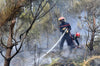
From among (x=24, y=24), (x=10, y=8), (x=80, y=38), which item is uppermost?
(x=10, y=8)

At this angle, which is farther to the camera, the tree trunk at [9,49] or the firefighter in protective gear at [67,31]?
the firefighter in protective gear at [67,31]

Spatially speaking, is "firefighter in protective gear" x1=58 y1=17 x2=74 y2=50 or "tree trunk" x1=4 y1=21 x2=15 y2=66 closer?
"tree trunk" x1=4 y1=21 x2=15 y2=66

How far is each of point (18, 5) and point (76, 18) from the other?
1982mm

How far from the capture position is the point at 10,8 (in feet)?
8.64

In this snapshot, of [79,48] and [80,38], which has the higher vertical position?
[80,38]

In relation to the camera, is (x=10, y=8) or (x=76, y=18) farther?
(x=76, y=18)

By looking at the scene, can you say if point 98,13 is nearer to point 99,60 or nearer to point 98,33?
point 98,33

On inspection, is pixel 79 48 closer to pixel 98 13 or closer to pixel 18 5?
pixel 98 13

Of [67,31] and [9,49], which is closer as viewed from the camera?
[9,49]

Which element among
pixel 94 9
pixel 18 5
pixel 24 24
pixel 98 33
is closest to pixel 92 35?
pixel 98 33

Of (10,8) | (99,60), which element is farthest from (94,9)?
(10,8)

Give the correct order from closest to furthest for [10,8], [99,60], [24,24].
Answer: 1. [10,8]
2. [24,24]
3. [99,60]

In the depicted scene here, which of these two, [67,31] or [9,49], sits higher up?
[67,31]

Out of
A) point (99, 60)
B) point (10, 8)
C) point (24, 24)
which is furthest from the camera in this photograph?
point (99, 60)
